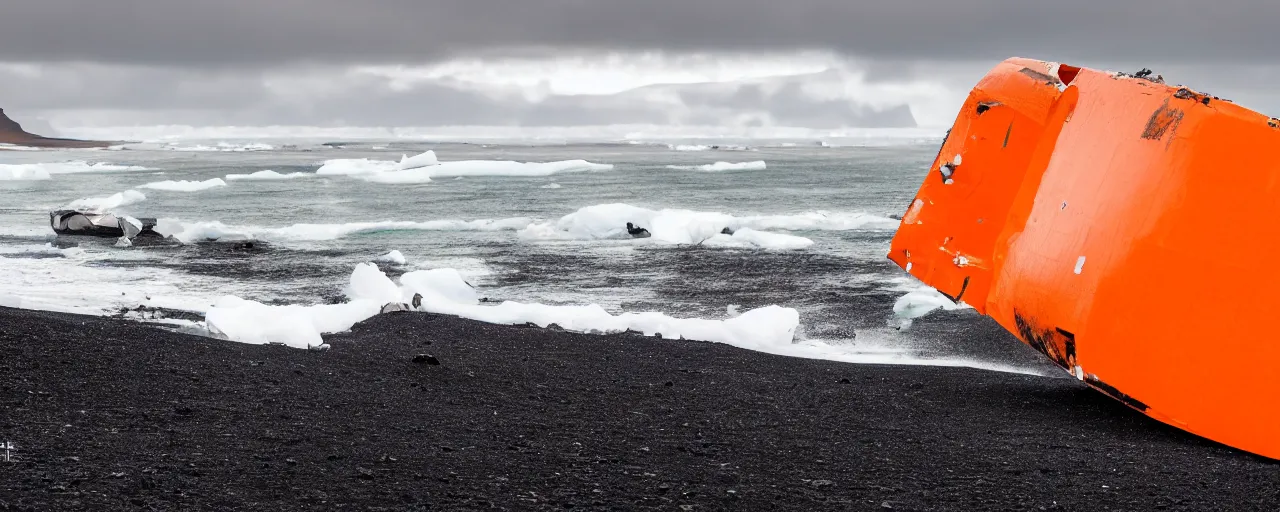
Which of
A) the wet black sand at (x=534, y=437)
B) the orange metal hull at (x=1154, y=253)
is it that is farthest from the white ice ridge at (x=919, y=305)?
the wet black sand at (x=534, y=437)

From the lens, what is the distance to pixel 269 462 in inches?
126

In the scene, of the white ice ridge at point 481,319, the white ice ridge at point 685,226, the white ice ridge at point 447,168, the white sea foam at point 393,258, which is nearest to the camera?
the white ice ridge at point 481,319

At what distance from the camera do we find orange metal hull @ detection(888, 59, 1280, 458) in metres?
4.16

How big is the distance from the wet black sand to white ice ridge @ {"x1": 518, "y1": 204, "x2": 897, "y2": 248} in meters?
8.98

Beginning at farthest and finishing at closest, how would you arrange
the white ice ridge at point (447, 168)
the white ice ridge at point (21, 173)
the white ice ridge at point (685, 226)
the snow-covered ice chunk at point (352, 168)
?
the snow-covered ice chunk at point (352, 168)
the white ice ridge at point (447, 168)
the white ice ridge at point (21, 173)
the white ice ridge at point (685, 226)

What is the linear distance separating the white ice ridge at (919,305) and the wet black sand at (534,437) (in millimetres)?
3131

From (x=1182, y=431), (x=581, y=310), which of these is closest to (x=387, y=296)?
(x=581, y=310)

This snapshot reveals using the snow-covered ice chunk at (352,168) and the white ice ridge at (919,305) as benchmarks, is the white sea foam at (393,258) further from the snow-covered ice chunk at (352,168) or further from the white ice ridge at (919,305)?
the snow-covered ice chunk at (352,168)

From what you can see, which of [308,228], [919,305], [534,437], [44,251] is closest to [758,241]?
[919,305]

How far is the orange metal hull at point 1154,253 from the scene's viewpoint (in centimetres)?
416

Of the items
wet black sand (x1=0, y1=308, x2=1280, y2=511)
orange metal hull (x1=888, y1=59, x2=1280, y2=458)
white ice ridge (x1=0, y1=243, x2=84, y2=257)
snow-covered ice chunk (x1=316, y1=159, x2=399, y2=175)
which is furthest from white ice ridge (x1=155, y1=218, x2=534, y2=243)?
snow-covered ice chunk (x1=316, y1=159, x2=399, y2=175)

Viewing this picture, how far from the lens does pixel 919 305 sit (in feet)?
29.2

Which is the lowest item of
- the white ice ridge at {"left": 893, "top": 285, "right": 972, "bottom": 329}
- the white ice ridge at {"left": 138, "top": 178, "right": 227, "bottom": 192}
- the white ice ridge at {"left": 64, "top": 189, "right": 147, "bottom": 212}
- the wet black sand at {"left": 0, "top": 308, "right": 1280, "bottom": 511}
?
the white ice ridge at {"left": 64, "top": 189, "right": 147, "bottom": 212}

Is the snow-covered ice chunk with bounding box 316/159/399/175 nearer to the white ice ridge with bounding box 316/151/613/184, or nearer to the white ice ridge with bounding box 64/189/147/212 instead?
the white ice ridge with bounding box 316/151/613/184
